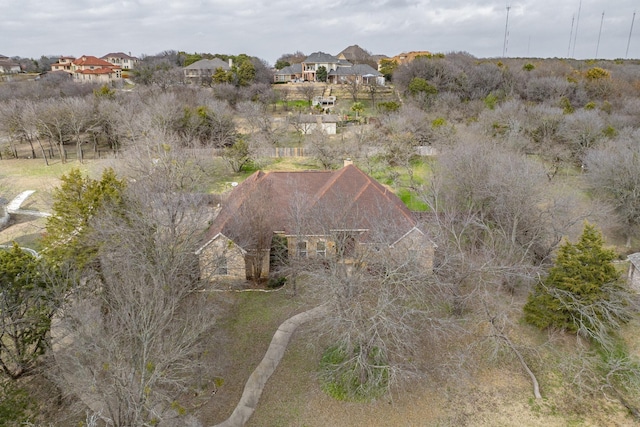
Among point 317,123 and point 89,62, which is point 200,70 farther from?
point 317,123

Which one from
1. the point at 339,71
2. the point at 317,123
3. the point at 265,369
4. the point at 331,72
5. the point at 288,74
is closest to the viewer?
the point at 265,369

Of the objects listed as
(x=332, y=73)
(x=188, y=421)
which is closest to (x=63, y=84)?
(x=332, y=73)

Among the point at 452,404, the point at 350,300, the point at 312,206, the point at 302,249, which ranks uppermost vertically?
the point at 312,206

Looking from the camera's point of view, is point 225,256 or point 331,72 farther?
point 331,72

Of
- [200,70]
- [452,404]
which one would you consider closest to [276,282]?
[452,404]

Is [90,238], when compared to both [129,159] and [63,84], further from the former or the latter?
[63,84]

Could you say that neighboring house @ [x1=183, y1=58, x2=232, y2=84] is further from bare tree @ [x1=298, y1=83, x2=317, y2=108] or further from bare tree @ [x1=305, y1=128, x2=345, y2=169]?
bare tree @ [x1=305, y1=128, x2=345, y2=169]

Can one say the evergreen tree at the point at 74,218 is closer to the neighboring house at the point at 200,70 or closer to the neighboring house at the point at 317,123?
the neighboring house at the point at 317,123

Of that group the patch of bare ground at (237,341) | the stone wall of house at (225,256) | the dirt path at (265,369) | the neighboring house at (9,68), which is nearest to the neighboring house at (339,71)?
the stone wall of house at (225,256)
